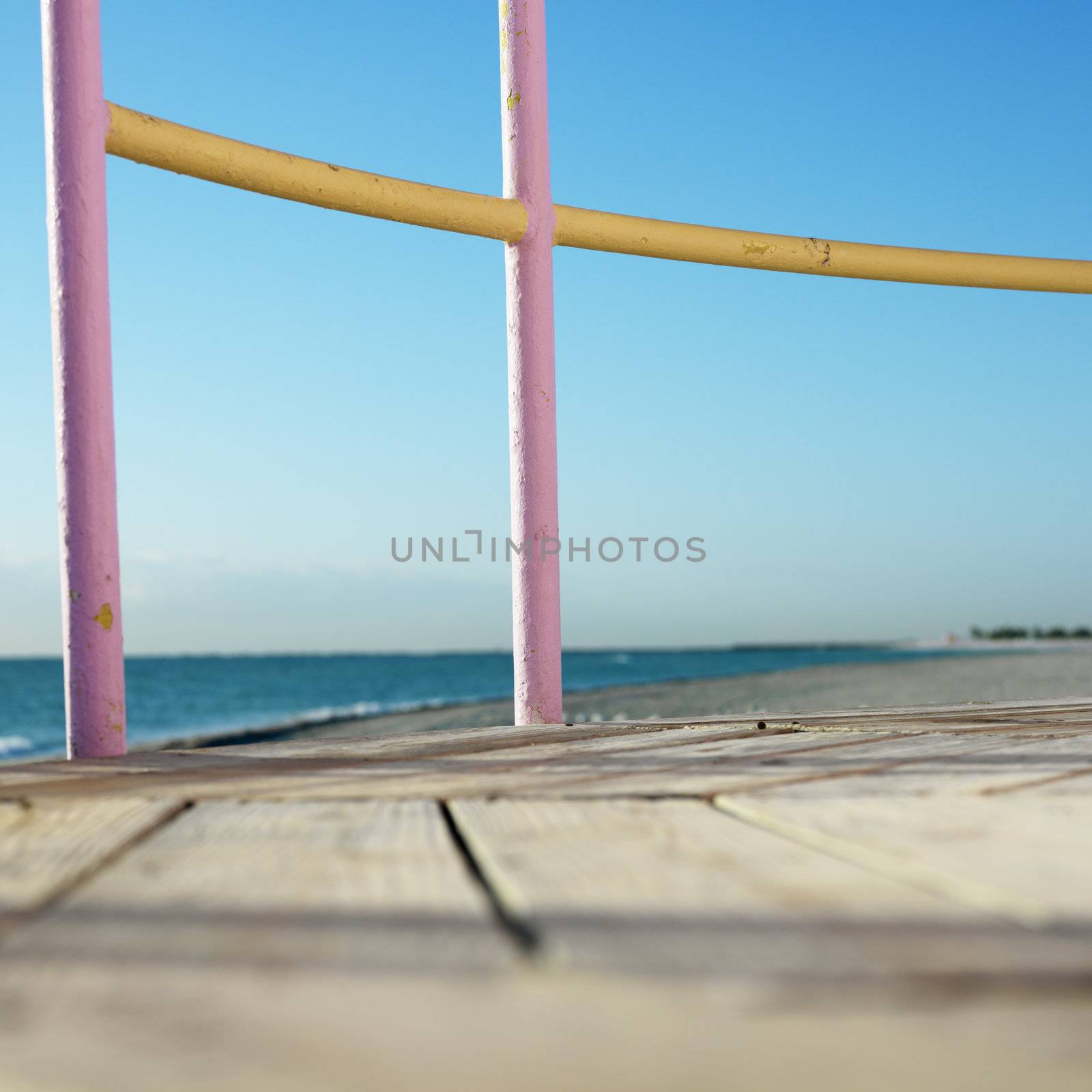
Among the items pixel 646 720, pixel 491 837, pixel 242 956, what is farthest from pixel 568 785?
pixel 646 720

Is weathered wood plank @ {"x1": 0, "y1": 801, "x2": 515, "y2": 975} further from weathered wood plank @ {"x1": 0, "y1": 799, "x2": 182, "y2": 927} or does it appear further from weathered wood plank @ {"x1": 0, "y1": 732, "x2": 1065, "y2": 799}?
weathered wood plank @ {"x1": 0, "y1": 732, "x2": 1065, "y2": 799}

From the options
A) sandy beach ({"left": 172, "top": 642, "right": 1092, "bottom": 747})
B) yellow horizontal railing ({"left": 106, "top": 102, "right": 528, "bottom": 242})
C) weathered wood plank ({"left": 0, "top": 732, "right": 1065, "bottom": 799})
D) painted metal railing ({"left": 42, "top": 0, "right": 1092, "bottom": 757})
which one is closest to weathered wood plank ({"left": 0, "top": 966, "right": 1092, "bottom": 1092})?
weathered wood plank ({"left": 0, "top": 732, "right": 1065, "bottom": 799})

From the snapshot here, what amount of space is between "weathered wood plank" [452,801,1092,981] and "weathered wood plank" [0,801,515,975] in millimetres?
42

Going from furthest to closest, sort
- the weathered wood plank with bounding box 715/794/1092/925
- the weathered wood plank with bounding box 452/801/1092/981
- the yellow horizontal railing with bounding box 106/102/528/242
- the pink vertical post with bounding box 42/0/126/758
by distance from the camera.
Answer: the yellow horizontal railing with bounding box 106/102/528/242 < the pink vertical post with bounding box 42/0/126/758 < the weathered wood plank with bounding box 715/794/1092/925 < the weathered wood plank with bounding box 452/801/1092/981

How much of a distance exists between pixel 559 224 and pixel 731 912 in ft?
6.50

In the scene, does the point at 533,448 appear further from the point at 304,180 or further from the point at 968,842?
the point at 968,842

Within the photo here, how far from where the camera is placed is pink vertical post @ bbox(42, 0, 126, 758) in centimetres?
176

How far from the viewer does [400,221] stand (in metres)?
2.18

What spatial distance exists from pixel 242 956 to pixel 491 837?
0.33m

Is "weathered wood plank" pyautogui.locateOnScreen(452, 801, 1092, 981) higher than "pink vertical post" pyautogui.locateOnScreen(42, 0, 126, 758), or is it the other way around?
"pink vertical post" pyautogui.locateOnScreen(42, 0, 126, 758)

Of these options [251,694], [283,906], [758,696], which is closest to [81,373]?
[283,906]

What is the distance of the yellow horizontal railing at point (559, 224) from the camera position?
6.26 ft

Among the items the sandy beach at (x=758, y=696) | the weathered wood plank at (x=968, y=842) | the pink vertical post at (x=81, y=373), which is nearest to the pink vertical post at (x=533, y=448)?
the pink vertical post at (x=81, y=373)

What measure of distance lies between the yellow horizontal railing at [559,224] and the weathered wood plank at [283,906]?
1.43m
